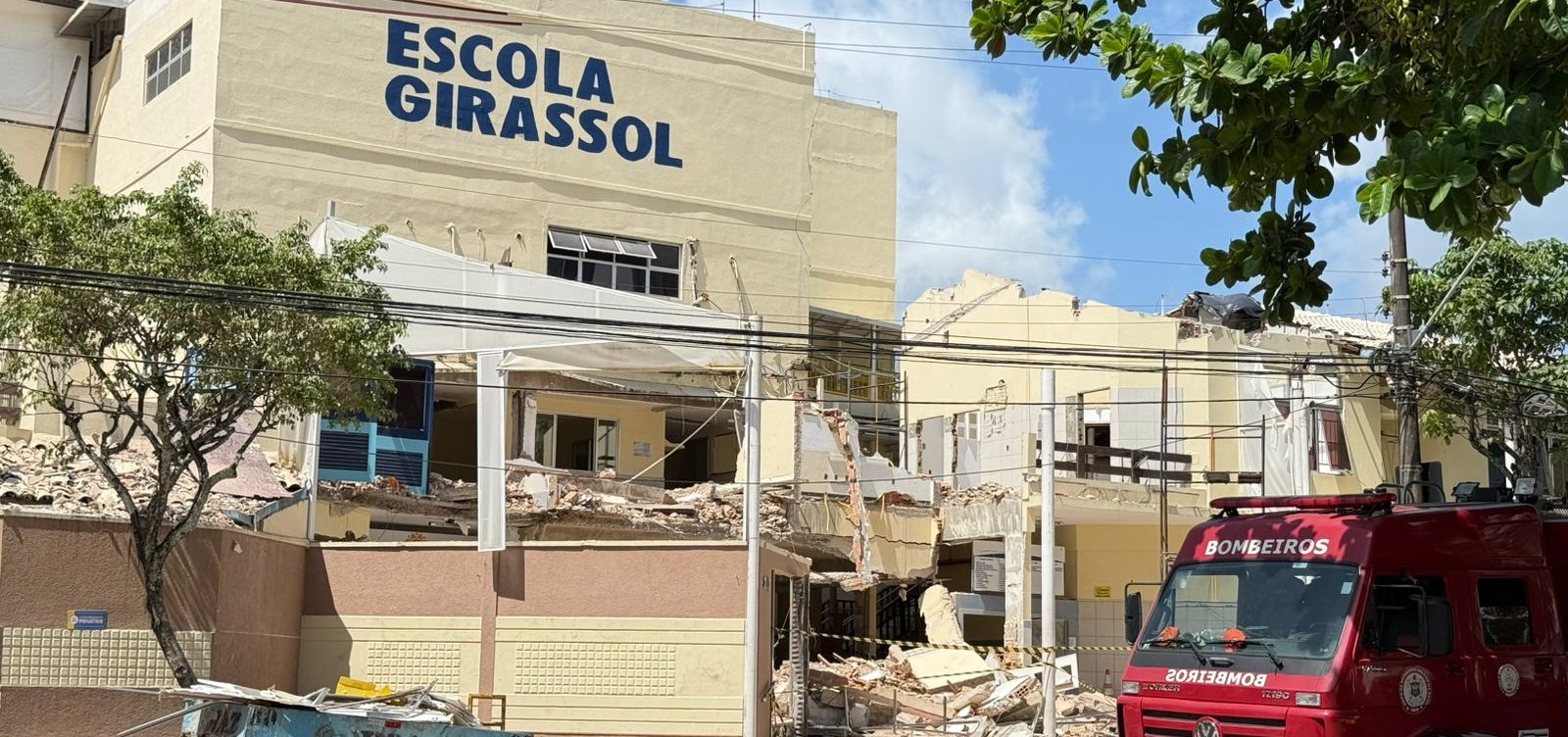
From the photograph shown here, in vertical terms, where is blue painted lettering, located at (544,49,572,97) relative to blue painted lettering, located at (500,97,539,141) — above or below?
above

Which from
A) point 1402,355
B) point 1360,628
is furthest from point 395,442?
point 1360,628

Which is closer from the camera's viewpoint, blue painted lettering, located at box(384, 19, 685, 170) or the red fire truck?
the red fire truck

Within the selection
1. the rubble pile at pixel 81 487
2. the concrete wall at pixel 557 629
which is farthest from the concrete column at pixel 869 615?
the rubble pile at pixel 81 487

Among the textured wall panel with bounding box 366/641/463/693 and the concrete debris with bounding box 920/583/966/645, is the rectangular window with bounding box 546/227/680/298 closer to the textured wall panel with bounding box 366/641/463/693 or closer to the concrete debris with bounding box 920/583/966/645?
the concrete debris with bounding box 920/583/966/645

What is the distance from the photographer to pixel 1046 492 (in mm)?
27328

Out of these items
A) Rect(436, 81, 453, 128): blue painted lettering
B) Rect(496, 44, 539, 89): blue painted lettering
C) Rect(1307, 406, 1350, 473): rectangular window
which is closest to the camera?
Rect(436, 81, 453, 128): blue painted lettering

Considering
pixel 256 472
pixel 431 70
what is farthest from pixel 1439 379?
pixel 431 70

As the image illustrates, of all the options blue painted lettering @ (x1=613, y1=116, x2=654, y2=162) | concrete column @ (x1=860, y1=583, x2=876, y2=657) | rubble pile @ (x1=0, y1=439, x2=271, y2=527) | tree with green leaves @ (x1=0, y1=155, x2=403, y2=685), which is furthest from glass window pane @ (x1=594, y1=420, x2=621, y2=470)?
tree with green leaves @ (x1=0, y1=155, x2=403, y2=685)

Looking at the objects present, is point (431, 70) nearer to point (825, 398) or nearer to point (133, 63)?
point (133, 63)

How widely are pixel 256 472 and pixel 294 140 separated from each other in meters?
9.68

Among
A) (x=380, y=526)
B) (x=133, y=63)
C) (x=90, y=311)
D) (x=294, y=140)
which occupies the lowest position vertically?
(x=380, y=526)

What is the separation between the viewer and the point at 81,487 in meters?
22.4

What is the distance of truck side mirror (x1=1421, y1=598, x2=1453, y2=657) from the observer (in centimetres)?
1254

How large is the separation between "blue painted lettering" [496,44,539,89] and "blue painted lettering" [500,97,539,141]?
0.35 meters
